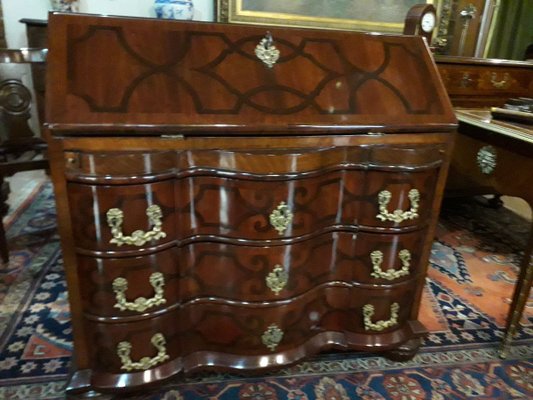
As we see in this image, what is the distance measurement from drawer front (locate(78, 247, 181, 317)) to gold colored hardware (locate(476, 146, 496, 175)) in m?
1.19

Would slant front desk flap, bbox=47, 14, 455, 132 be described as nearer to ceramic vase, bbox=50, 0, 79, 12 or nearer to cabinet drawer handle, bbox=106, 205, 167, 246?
cabinet drawer handle, bbox=106, 205, 167, 246

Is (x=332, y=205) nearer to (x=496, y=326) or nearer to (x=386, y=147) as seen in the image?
(x=386, y=147)

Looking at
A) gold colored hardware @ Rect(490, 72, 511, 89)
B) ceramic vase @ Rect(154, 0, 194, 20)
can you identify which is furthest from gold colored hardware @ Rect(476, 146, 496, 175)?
ceramic vase @ Rect(154, 0, 194, 20)

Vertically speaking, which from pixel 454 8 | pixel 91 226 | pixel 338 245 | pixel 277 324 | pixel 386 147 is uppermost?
pixel 454 8

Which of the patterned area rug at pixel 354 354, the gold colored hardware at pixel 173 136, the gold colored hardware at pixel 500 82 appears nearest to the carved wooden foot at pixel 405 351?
the patterned area rug at pixel 354 354

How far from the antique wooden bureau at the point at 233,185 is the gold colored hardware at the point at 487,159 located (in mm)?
371

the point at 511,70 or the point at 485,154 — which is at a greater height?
the point at 511,70

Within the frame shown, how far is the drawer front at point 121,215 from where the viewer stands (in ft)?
3.14

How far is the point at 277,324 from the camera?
4.03ft

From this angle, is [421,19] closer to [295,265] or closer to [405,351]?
[295,265]

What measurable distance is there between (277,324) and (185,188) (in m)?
0.52

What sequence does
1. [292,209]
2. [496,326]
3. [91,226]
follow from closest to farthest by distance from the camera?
[91,226]
[292,209]
[496,326]

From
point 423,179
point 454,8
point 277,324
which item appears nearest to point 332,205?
point 423,179

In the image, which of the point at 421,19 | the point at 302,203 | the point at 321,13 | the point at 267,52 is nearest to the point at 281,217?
the point at 302,203
